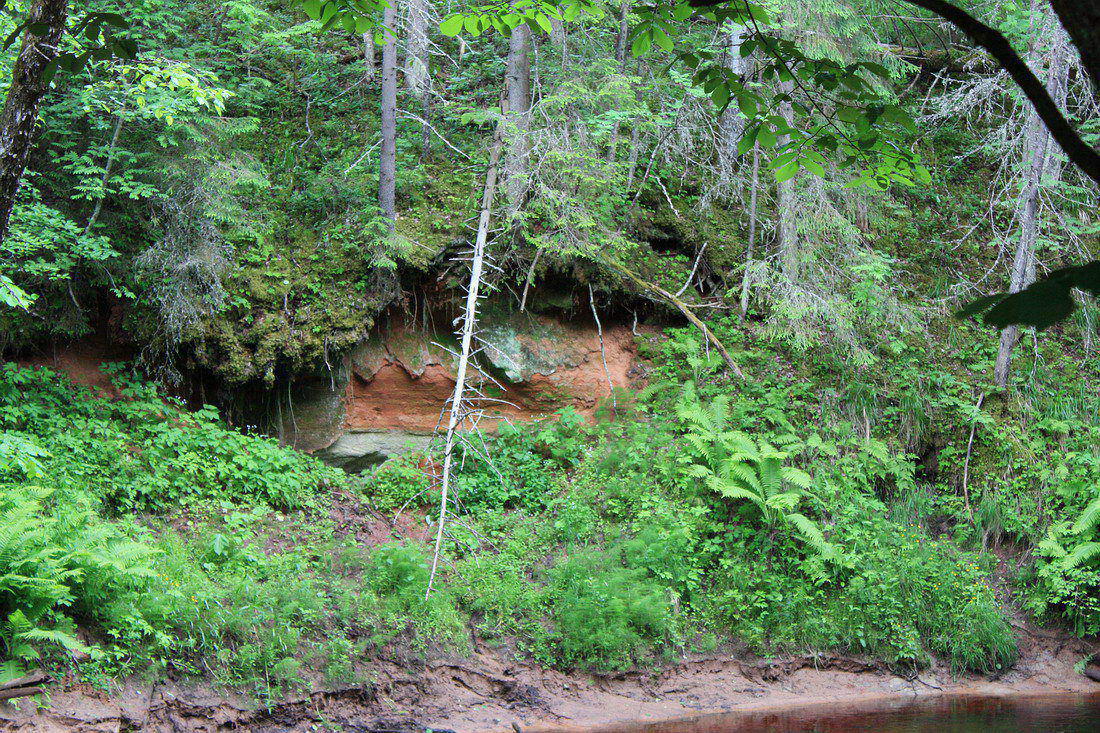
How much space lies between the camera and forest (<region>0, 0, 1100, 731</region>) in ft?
24.2

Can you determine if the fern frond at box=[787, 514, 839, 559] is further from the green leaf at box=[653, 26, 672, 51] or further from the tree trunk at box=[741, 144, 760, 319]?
the green leaf at box=[653, 26, 672, 51]

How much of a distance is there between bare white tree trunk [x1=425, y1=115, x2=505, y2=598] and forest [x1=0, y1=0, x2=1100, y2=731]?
2.9 inches

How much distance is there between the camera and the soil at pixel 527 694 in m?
6.18

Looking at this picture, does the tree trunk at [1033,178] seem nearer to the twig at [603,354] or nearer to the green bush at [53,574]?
the twig at [603,354]

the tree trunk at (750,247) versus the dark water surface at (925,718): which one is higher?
the tree trunk at (750,247)

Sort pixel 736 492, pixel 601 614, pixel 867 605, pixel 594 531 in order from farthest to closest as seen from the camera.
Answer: pixel 594 531 → pixel 736 492 → pixel 867 605 → pixel 601 614

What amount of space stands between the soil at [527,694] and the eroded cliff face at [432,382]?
12.5 ft

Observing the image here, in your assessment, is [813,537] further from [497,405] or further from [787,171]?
[787,171]

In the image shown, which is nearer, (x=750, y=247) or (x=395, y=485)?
(x=395, y=485)

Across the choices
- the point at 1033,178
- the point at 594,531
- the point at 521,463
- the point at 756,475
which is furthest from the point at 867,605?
the point at 1033,178

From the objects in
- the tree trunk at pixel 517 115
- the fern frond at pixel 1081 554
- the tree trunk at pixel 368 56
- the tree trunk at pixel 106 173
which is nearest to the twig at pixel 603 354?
the tree trunk at pixel 517 115

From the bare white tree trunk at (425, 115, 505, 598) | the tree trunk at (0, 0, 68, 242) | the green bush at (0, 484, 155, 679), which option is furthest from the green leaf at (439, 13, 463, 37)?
the bare white tree trunk at (425, 115, 505, 598)

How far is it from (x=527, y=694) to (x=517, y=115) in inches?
285

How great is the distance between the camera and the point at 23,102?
474 centimetres
